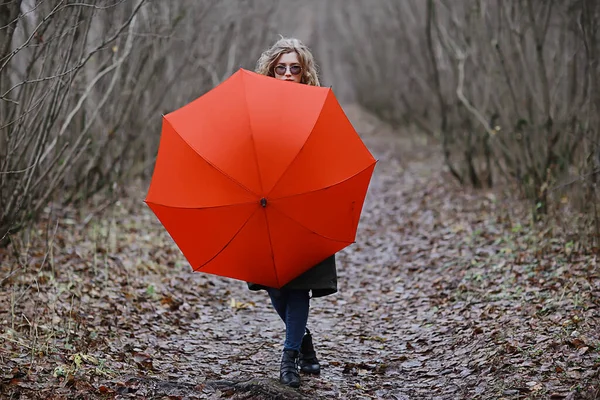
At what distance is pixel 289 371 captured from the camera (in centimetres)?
388

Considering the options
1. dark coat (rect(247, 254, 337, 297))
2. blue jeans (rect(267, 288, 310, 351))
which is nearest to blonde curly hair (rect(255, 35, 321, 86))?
dark coat (rect(247, 254, 337, 297))

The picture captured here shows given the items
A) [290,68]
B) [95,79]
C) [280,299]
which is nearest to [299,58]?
[290,68]

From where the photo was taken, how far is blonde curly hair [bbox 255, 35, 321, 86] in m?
3.95

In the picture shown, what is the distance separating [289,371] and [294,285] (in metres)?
0.57

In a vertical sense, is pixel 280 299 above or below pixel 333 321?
below

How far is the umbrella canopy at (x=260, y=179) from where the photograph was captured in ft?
10.8

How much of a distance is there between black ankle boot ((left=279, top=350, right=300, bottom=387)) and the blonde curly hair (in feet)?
5.53

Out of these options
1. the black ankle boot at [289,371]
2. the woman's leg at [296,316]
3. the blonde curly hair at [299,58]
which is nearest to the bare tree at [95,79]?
the blonde curly hair at [299,58]

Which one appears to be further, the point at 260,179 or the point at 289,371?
the point at 289,371

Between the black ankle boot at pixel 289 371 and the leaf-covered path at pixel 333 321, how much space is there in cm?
9

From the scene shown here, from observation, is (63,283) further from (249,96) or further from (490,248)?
(490,248)

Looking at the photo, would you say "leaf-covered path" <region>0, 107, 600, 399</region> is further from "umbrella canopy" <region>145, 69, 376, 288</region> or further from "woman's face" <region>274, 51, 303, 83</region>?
"woman's face" <region>274, 51, 303, 83</region>

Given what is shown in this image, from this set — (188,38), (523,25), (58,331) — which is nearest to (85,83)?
(188,38)

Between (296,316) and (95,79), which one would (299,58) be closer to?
(296,316)
